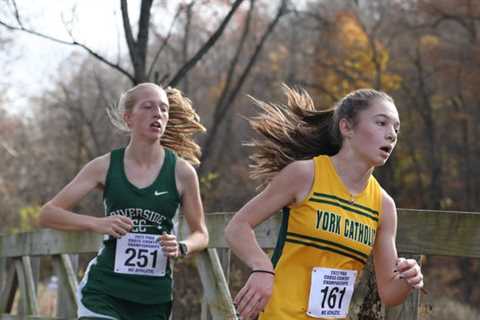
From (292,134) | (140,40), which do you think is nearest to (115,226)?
(292,134)

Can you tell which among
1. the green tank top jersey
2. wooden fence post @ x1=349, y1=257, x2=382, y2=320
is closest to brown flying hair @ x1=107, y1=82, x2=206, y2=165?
the green tank top jersey

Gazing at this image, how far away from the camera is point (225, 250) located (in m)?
5.91

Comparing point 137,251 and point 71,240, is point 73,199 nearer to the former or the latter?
point 137,251

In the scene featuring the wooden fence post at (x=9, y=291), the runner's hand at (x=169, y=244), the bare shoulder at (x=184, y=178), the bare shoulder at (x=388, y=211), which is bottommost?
the wooden fence post at (x=9, y=291)

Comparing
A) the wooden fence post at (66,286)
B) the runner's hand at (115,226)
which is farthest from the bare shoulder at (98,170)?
the wooden fence post at (66,286)

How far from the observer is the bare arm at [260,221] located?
154 inches

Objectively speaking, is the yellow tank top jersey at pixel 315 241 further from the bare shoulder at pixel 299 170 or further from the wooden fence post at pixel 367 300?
the wooden fence post at pixel 367 300

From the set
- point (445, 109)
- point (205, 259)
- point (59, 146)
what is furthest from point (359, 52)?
point (205, 259)

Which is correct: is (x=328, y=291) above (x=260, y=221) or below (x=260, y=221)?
below

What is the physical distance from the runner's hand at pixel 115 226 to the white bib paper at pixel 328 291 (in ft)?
4.05

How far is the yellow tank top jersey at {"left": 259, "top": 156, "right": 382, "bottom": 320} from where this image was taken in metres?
4.18

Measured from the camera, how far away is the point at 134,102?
5.43 metres

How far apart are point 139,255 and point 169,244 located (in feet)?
0.55

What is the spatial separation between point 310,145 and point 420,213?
1.94 feet
